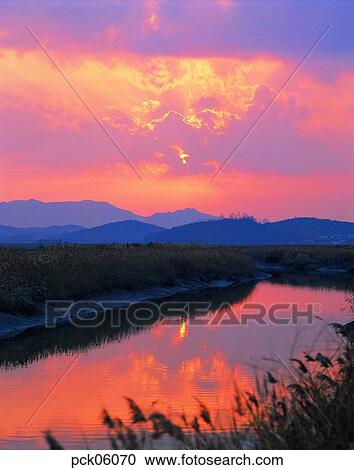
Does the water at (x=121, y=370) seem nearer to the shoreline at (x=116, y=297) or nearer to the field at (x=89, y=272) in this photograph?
the shoreline at (x=116, y=297)

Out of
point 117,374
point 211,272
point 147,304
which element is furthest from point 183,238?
point 117,374

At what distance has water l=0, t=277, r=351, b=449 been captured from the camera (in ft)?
36.0

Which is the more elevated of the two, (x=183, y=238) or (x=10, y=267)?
(x=183, y=238)

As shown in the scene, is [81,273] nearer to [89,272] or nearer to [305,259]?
[89,272]

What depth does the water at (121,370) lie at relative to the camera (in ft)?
36.0

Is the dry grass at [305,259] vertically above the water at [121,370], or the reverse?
the dry grass at [305,259]

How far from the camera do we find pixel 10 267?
25969 mm

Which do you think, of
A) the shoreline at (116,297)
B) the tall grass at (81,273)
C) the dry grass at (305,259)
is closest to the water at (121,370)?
the shoreline at (116,297)

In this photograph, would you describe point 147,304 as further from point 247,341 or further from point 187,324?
point 247,341

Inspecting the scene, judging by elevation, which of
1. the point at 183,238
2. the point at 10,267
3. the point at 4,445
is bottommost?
the point at 4,445

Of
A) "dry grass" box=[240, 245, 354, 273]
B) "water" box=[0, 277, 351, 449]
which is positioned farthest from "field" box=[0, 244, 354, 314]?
"dry grass" box=[240, 245, 354, 273]

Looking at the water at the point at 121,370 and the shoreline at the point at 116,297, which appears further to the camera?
the shoreline at the point at 116,297

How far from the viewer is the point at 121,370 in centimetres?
1548
